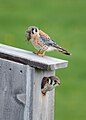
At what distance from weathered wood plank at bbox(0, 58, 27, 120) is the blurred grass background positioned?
6129 mm

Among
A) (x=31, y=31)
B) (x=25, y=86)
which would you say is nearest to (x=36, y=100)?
(x=25, y=86)

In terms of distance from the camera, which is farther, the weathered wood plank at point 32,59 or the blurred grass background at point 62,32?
the blurred grass background at point 62,32

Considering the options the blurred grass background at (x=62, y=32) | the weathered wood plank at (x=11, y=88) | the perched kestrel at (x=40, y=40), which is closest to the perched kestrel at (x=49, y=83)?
the weathered wood plank at (x=11, y=88)

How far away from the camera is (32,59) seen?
18.6 feet

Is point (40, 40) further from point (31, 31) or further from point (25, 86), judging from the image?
point (25, 86)

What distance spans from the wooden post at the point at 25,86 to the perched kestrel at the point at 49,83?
0.04m

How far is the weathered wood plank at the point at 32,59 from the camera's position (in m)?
5.57

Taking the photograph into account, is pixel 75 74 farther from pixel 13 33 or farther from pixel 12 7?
pixel 12 7

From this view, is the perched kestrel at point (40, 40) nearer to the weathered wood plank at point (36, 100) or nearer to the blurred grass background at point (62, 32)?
the weathered wood plank at point (36, 100)

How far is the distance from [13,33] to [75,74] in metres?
3.06

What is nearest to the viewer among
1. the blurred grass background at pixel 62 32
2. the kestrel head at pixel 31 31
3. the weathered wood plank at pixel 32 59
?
the weathered wood plank at pixel 32 59

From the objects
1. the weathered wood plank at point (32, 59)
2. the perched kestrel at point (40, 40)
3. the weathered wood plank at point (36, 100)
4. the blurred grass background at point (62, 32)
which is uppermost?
the blurred grass background at point (62, 32)

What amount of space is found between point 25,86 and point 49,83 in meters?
0.17

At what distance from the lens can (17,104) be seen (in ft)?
18.6
